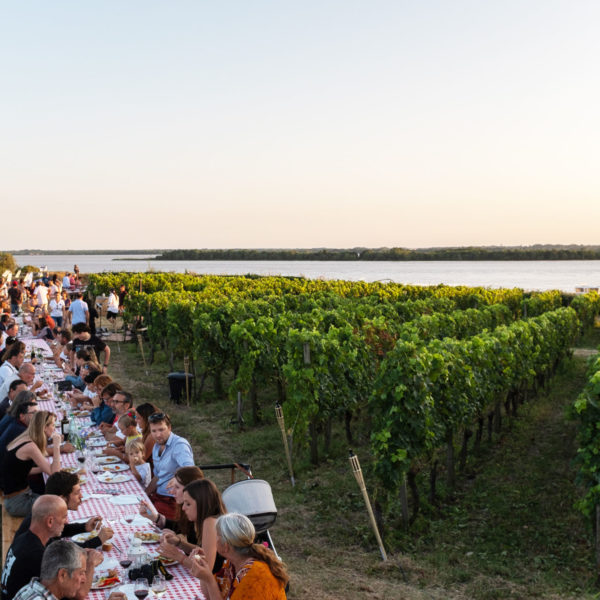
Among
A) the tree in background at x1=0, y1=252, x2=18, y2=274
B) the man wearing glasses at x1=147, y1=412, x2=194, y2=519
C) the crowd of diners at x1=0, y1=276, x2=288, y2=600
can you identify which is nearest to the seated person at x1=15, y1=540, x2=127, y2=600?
the crowd of diners at x1=0, y1=276, x2=288, y2=600

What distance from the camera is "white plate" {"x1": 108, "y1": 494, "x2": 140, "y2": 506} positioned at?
14.3ft

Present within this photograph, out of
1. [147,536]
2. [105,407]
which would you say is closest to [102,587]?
[147,536]

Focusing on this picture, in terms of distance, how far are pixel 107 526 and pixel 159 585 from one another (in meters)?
0.97

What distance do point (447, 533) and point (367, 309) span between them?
8285 mm

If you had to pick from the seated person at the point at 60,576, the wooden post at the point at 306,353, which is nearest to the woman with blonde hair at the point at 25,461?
the seated person at the point at 60,576

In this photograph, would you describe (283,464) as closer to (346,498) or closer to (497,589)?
(346,498)

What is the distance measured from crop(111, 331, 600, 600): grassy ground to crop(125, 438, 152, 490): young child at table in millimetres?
1559

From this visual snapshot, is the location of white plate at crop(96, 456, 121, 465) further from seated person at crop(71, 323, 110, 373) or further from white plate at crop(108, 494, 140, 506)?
seated person at crop(71, 323, 110, 373)

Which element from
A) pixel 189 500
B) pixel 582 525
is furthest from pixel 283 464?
pixel 189 500

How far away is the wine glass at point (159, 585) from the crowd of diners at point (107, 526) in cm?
16

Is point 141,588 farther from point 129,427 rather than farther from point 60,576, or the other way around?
point 129,427

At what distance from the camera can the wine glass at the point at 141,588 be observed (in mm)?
2979

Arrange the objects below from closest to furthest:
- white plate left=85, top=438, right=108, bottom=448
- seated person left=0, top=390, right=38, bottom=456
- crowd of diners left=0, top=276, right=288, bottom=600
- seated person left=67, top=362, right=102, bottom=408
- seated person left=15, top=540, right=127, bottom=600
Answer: seated person left=15, top=540, right=127, bottom=600 → crowd of diners left=0, top=276, right=288, bottom=600 → seated person left=0, top=390, right=38, bottom=456 → white plate left=85, top=438, right=108, bottom=448 → seated person left=67, top=362, right=102, bottom=408

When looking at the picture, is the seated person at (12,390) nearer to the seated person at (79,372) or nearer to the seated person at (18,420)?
the seated person at (18,420)
